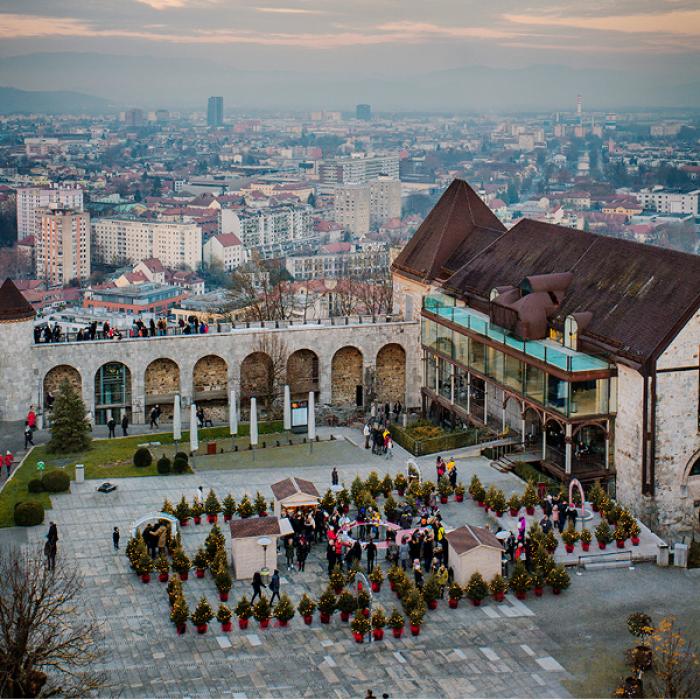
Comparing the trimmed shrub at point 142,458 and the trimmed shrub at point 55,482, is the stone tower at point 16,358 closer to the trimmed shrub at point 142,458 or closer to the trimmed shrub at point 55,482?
the trimmed shrub at point 142,458

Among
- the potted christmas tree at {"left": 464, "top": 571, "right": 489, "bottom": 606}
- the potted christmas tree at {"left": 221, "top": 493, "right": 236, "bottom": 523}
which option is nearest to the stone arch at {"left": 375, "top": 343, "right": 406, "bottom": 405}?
the potted christmas tree at {"left": 221, "top": 493, "right": 236, "bottom": 523}

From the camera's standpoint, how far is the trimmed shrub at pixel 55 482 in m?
41.8

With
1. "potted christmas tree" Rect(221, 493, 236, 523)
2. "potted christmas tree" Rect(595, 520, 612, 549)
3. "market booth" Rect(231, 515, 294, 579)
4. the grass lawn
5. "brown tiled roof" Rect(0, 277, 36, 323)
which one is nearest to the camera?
"market booth" Rect(231, 515, 294, 579)

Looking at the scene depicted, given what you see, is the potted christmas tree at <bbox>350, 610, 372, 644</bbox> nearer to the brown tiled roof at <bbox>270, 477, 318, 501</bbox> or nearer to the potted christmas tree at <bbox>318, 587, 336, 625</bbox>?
the potted christmas tree at <bbox>318, 587, 336, 625</bbox>

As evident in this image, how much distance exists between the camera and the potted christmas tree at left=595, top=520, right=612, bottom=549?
1399 inches

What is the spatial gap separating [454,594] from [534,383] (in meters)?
12.9

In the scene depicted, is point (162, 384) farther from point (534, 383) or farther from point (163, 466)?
point (534, 383)

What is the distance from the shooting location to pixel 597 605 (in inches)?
1273

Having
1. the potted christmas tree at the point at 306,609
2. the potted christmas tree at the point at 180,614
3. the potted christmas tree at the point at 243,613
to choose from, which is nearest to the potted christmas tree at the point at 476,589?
the potted christmas tree at the point at 306,609

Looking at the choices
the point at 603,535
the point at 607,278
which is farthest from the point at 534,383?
the point at 603,535

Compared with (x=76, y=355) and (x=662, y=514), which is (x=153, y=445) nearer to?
(x=76, y=355)

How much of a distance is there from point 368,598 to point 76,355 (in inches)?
959

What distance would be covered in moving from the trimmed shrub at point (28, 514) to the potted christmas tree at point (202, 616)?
999cm

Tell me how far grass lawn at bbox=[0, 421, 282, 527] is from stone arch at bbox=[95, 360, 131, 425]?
103 inches
